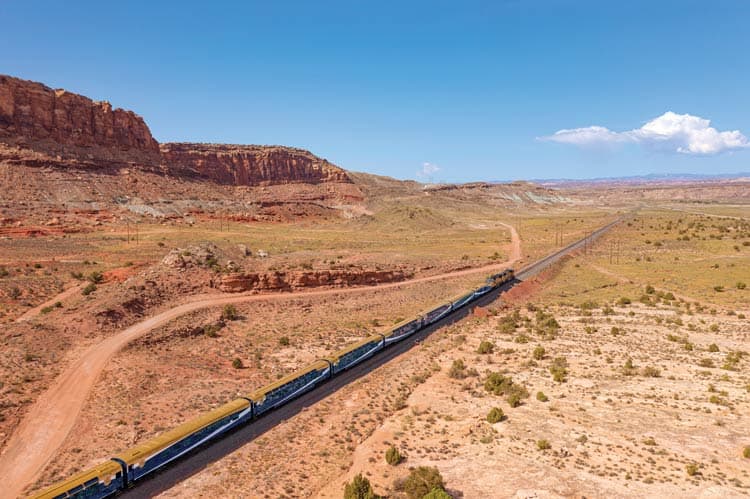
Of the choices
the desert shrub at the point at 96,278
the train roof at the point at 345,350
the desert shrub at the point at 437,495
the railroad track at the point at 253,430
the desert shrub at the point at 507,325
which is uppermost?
the desert shrub at the point at 96,278

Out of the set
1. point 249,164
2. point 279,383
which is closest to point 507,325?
point 279,383

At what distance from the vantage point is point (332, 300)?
45469 millimetres

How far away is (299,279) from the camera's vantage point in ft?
153

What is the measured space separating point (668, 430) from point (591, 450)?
4.13 meters

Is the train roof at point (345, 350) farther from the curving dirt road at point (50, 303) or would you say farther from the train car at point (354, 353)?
the curving dirt road at point (50, 303)

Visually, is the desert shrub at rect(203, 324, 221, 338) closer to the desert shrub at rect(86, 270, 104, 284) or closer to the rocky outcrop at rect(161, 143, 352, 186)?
the desert shrub at rect(86, 270, 104, 284)

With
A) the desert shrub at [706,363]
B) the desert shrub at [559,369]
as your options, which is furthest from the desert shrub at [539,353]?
the desert shrub at [706,363]

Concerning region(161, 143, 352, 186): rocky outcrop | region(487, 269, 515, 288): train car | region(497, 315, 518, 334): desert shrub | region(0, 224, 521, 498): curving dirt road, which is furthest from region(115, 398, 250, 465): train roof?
region(161, 143, 352, 186): rocky outcrop

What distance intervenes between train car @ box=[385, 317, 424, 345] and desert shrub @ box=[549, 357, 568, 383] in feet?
35.1

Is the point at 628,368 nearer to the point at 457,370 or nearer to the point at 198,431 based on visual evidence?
the point at 457,370

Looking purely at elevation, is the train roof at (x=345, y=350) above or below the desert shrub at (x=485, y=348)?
above

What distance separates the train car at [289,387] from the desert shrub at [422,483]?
8.73 meters

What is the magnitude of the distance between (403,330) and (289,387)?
12580 mm

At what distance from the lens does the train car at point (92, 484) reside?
540 inches
